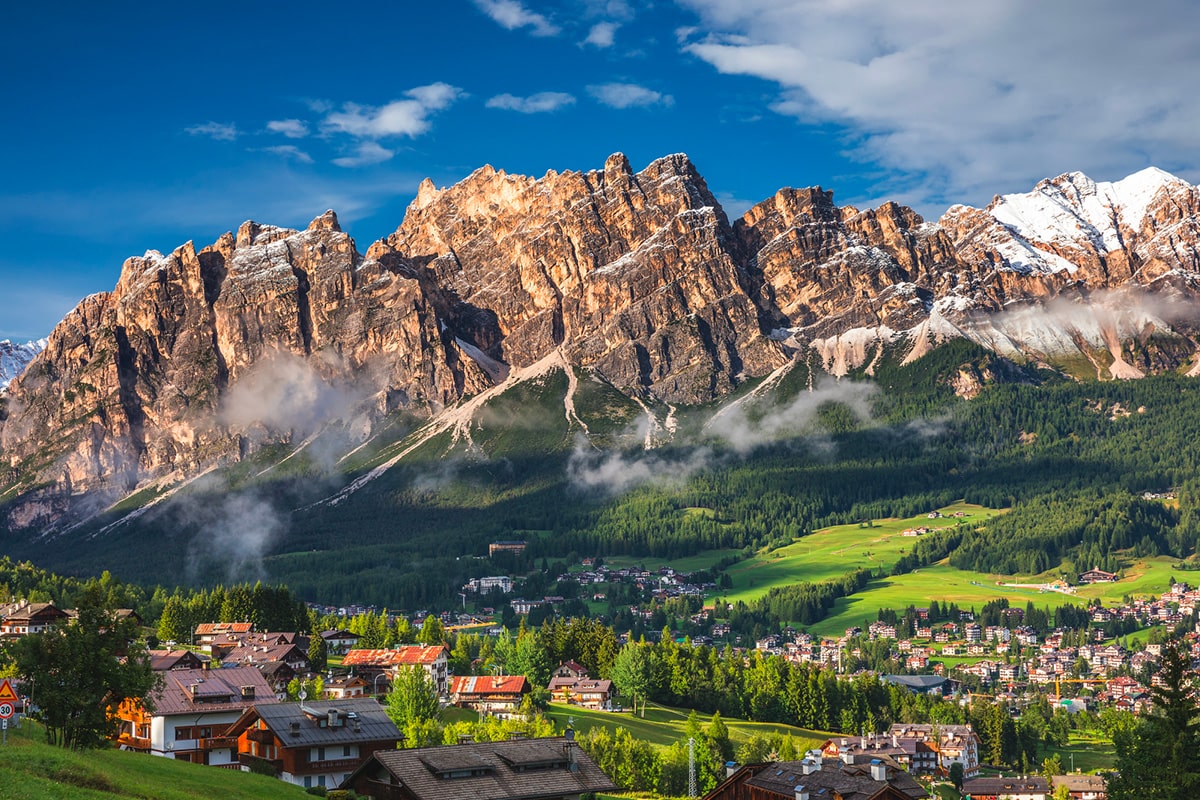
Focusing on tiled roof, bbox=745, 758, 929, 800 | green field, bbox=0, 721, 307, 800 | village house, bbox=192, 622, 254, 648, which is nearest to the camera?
green field, bbox=0, 721, 307, 800

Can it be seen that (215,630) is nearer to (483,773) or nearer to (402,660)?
(402,660)

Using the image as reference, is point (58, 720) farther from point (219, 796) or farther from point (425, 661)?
point (425, 661)

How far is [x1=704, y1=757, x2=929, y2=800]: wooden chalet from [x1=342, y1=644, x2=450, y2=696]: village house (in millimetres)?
73800

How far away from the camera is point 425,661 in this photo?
17875 centimetres

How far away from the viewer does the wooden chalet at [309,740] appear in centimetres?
9812

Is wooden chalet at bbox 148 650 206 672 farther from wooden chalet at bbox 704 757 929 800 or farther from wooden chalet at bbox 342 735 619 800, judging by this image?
wooden chalet at bbox 704 757 929 800

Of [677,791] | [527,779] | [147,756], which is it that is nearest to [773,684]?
[677,791]

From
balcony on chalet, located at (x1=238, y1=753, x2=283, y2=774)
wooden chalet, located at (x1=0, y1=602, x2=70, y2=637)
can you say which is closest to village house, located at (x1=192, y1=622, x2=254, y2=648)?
→ wooden chalet, located at (x1=0, y1=602, x2=70, y2=637)

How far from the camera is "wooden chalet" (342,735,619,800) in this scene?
8850cm

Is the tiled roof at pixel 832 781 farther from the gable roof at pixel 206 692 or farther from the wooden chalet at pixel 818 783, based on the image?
the gable roof at pixel 206 692

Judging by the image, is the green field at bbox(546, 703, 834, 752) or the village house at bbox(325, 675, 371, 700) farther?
the green field at bbox(546, 703, 834, 752)

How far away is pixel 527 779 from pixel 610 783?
6.73m

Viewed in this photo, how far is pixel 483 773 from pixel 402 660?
302 feet

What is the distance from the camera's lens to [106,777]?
69.1 m
